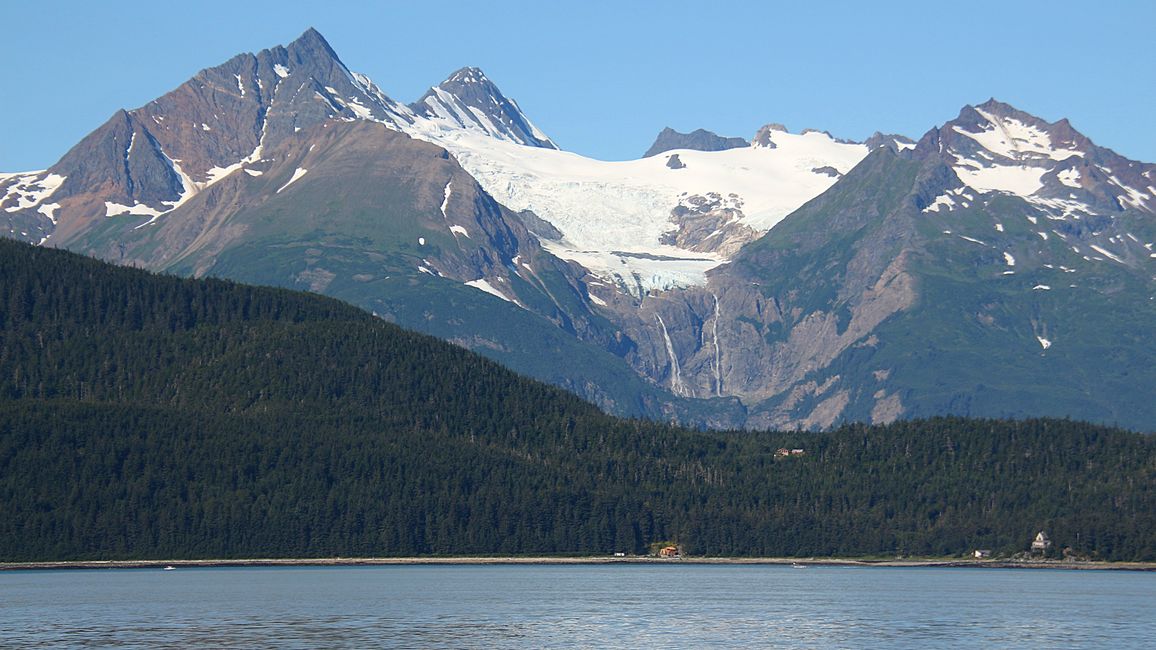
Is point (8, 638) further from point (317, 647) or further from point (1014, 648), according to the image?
point (1014, 648)

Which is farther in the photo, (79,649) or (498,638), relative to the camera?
(498,638)

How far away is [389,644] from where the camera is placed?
189125 millimetres

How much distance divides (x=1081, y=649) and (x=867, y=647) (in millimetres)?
19989

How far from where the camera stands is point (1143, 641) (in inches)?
7736

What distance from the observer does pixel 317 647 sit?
18675 centimetres

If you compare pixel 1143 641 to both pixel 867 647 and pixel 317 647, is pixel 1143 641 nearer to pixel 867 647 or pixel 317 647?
pixel 867 647

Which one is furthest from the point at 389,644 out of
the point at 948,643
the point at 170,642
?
the point at 948,643

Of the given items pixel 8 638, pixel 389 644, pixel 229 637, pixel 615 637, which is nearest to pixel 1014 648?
pixel 615 637

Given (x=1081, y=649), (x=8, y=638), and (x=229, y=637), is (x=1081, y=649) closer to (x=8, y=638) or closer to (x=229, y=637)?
(x=229, y=637)

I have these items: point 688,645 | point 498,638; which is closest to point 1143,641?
point 688,645

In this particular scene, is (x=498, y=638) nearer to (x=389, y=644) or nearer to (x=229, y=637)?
(x=389, y=644)

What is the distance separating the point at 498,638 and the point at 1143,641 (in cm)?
6328

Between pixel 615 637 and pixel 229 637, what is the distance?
3801cm

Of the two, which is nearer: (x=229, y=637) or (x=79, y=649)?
(x=79, y=649)
